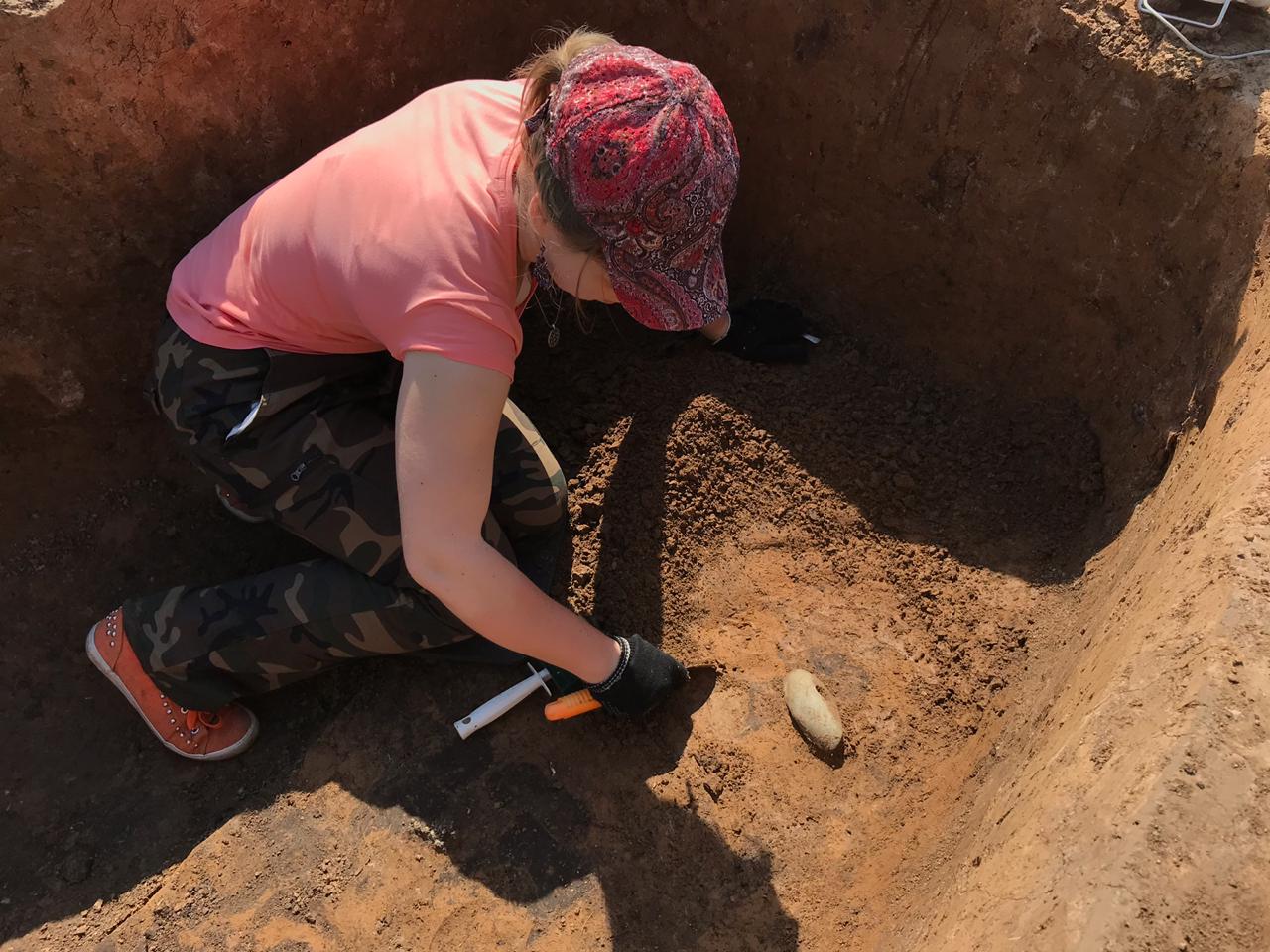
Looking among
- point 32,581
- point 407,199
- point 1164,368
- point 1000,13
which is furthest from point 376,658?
→ point 1000,13

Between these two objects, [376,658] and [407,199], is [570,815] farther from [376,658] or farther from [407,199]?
[407,199]

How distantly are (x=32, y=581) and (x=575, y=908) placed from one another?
1523mm

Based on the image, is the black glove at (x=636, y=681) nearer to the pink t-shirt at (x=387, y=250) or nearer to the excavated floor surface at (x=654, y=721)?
the excavated floor surface at (x=654, y=721)

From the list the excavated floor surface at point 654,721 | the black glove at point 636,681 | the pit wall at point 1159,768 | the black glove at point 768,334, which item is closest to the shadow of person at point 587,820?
the excavated floor surface at point 654,721

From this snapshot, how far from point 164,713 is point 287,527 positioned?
1.64 ft

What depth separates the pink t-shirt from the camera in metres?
1.41

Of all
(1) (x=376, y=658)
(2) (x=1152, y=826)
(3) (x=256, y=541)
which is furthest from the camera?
(3) (x=256, y=541)

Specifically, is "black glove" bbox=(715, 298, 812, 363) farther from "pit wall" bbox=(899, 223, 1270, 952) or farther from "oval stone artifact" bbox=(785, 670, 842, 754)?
"pit wall" bbox=(899, 223, 1270, 952)

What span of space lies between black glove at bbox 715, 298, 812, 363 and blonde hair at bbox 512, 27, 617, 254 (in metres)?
1.11

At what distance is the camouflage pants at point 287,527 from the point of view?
1.83 m

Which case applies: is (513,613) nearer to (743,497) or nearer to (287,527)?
(287,527)

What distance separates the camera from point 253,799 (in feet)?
6.41

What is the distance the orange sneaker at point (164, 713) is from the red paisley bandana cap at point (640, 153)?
139cm

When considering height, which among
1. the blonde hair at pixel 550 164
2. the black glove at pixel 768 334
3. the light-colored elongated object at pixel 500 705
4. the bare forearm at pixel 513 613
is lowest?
the light-colored elongated object at pixel 500 705
